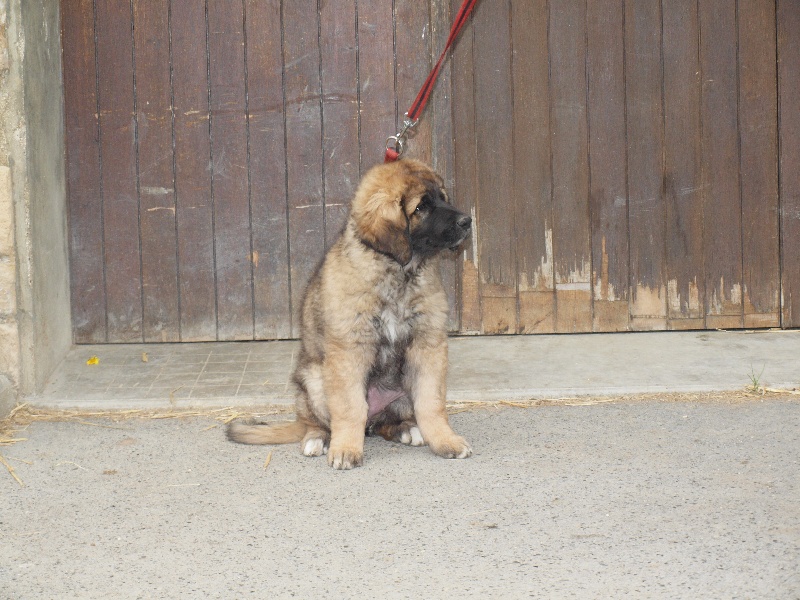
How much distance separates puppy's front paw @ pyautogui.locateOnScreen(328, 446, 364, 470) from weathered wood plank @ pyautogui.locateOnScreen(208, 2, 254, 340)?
81.4 inches

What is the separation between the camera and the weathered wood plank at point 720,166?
596cm

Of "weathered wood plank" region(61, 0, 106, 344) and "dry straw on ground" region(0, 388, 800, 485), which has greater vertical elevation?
"weathered wood plank" region(61, 0, 106, 344)

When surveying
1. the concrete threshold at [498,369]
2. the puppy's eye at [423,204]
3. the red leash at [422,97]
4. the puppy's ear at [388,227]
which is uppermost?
the red leash at [422,97]

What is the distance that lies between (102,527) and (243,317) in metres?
2.65

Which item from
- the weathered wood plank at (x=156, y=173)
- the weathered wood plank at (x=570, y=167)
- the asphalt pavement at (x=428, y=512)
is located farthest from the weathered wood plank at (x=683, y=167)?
the weathered wood plank at (x=156, y=173)

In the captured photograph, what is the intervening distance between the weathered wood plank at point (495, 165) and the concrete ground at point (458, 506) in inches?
34.1

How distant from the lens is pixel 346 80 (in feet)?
19.5

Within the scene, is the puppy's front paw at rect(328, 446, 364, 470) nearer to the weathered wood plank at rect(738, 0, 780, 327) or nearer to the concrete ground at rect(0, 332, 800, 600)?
the concrete ground at rect(0, 332, 800, 600)

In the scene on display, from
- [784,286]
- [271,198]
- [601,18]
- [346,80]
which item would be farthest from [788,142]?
[271,198]

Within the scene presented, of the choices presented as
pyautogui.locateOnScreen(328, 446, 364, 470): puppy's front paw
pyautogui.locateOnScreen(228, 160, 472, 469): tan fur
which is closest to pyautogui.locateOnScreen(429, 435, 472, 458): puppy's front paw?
pyautogui.locateOnScreen(228, 160, 472, 469): tan fur

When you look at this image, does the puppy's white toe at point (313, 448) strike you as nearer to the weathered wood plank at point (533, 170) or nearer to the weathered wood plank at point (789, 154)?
the weathered wood plank at point (533, 170)

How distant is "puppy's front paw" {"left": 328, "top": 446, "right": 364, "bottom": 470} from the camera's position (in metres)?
4.15

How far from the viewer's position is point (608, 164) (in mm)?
6047

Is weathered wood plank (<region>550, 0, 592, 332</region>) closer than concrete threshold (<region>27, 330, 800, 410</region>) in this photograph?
No
